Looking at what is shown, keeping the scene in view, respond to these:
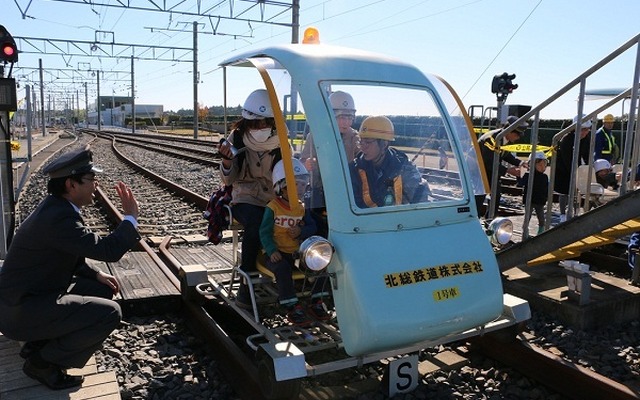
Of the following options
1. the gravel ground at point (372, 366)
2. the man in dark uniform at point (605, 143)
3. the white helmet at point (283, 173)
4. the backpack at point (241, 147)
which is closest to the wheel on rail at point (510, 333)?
the gravel ground at point (372, 366)

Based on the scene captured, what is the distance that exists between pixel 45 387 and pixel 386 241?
2.32m

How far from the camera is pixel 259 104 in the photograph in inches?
165

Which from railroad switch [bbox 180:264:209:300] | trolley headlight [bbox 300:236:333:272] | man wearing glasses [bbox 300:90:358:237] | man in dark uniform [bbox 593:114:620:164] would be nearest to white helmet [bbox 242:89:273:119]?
man wearing glasses [bbox 300:90:358:237]

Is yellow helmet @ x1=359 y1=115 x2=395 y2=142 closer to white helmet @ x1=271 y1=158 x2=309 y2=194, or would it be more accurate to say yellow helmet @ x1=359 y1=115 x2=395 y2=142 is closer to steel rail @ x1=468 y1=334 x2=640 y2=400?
white helmet @ x1=271 y1=158 x2=309 y2=194

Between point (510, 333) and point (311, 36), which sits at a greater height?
point (311, 36)

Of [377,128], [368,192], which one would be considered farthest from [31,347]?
[377,128]

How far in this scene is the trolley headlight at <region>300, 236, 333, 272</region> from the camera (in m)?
3.12

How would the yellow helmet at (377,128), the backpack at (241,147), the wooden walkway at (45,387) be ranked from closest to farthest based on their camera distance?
the wooden walkway at (45,387)
the yellow helmet at (377,128)
the backpack at (241,147)

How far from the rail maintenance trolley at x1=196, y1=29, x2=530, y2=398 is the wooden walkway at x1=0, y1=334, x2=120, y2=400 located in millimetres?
947

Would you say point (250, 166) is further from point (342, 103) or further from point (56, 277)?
point (56, 277)

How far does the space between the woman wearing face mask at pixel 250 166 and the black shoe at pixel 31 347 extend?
1392mm

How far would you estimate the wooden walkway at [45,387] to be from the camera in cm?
330

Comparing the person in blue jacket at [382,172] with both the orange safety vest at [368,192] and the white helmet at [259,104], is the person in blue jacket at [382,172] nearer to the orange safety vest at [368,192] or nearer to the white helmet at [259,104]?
the orange safety vest at [368,192]

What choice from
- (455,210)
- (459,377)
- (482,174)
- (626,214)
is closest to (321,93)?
(455,210)
